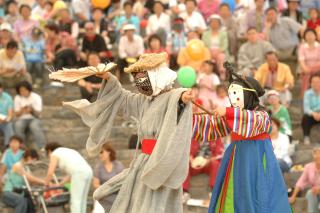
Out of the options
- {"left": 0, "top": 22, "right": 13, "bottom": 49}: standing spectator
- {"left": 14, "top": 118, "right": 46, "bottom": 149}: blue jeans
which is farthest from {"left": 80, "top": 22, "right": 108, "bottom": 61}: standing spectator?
{"left": 14, "top": 118, "right": 46, "bottom": 149}: blue jeans

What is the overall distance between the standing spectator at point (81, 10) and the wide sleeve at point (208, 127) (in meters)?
8.81

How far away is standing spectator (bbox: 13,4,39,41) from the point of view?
17188mm

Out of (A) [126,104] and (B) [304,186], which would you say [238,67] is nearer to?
(B) [304,186]

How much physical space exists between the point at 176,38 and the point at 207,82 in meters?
1.67

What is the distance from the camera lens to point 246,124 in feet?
31.7

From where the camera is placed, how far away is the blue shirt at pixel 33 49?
16.7 meters

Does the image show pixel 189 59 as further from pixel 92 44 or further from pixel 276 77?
pixel 92 44

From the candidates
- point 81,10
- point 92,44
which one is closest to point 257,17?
point 92,44

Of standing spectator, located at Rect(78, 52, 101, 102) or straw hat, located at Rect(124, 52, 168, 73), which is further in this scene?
standing spectator, located at Rect(78, 52, 101, 102)

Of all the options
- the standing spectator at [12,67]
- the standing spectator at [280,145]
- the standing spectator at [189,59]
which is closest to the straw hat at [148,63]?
the standing spectator at [280,145]

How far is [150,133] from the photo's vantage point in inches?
372

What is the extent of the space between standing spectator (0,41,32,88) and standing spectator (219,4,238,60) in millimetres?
3350

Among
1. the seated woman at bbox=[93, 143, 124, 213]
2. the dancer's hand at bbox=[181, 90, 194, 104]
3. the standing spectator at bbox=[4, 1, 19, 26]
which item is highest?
the standing spectator at bbox=[4, 1, 19, 26]

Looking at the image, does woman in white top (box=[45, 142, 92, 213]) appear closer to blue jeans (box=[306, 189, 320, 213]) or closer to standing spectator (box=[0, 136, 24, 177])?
standing spectator (box=[0, 136, 24, 177])
